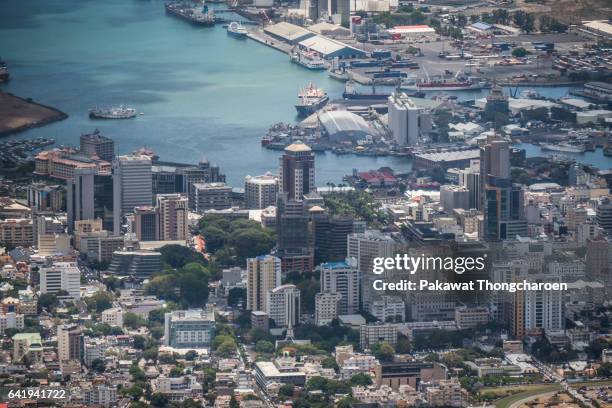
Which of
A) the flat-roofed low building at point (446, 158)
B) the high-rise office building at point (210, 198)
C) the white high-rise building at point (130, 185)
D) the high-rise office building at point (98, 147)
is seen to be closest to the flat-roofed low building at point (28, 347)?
the white high-rise building at point (130, 185)

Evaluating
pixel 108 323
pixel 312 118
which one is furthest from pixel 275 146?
pixel 108 323

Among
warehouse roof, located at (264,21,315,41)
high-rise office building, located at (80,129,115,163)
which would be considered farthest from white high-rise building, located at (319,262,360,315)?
warehouse roof, located at (264,21,315,41)

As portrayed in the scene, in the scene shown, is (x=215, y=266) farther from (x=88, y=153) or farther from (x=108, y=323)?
(x=88, y=153)

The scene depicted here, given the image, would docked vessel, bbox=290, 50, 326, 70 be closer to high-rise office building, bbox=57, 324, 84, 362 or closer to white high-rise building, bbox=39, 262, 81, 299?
white high-rise building, bbox=39, 262, 81, 299

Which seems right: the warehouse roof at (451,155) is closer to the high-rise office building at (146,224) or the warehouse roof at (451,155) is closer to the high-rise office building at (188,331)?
the high-rise office building at (146,224)

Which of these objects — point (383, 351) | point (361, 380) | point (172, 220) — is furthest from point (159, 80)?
point (361, 380)
